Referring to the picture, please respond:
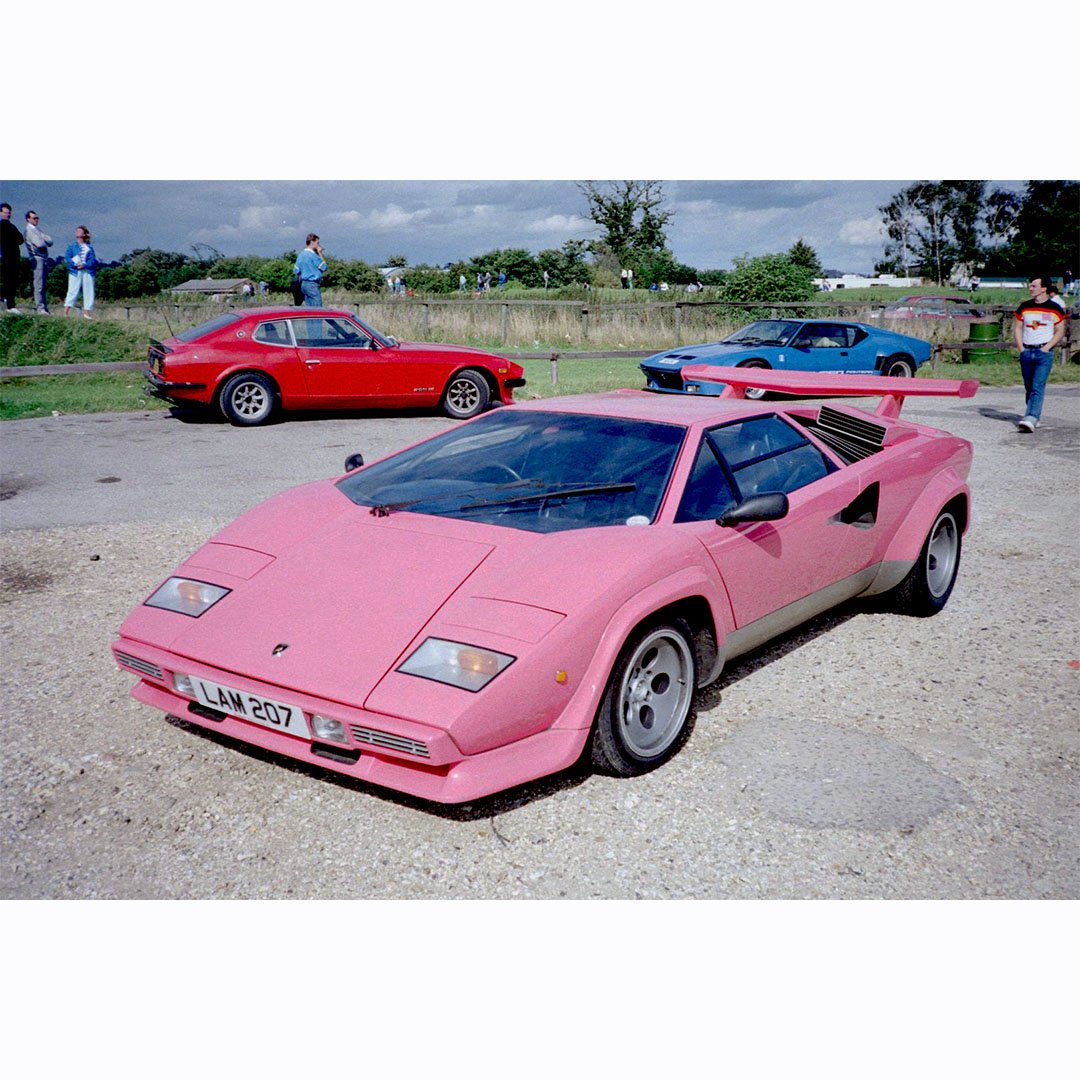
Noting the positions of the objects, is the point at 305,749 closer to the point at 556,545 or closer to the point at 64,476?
the point at 556,545

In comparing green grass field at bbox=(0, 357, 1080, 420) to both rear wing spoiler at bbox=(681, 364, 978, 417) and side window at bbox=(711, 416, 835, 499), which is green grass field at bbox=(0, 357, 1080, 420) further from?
side window at bbox=(711, 416, 835, 499)

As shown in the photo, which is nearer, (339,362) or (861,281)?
(339,362)

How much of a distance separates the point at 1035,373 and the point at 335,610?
10.7m

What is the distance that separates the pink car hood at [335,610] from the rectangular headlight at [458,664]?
83 mm

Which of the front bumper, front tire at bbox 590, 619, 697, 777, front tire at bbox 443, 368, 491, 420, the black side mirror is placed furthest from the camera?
front tire at bbox 443, 368, 491, 420

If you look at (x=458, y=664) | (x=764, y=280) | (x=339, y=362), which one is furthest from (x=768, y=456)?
(x=764, y=280)

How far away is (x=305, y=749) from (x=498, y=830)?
64 cm

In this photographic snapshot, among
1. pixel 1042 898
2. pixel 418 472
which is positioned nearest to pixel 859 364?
pixel 418 472

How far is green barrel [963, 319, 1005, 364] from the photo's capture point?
780 inches

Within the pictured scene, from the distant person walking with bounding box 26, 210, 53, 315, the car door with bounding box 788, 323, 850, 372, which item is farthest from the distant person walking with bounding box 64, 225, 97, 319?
the car door with bounding box 788, 323, 850, 372

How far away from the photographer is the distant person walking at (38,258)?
15.7m

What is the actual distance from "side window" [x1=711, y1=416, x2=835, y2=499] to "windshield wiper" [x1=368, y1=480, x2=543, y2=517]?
A: 0.80m

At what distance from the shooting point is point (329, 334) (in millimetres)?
11570

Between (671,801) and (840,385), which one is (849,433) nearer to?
(840,385)
